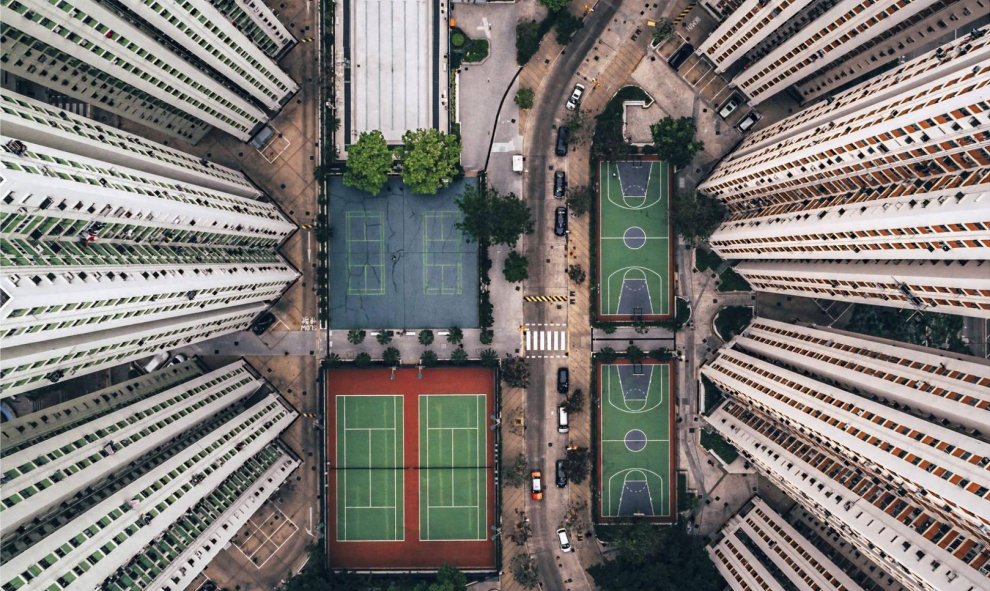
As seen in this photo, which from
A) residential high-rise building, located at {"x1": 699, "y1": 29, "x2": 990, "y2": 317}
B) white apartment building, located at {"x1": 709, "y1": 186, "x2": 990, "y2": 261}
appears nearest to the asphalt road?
residential high-rise building, located at {"x1": 699, "y1": 29, "x2": 990, "y2": 317}

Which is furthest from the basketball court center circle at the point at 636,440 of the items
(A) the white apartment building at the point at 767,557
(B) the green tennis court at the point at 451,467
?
(B) the green tennis court at the point at 451,467

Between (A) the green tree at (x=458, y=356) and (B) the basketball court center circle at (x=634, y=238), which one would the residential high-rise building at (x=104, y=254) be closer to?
(A) the green tree at (x=458, y=356)

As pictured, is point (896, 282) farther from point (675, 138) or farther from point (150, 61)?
point (150, 61)

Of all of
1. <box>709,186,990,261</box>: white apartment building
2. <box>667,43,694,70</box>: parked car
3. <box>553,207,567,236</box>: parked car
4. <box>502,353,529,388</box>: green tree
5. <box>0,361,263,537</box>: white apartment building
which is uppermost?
<box>667,43,694,70</box>: parked car

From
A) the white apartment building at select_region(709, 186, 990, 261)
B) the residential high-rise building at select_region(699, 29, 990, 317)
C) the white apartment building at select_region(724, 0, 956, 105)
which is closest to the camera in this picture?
the white apartment building at select_region(709, 186, 990, 261)

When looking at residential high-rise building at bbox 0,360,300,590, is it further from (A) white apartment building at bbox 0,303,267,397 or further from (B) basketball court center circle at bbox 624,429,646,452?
(B) basketball court center circle at bbox 624,429,646,452

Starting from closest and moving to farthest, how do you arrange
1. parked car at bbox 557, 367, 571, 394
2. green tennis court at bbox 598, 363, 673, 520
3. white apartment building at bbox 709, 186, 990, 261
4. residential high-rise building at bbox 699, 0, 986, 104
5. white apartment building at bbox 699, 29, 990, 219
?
white apartment building at bbox 709, 186, 990, 261, white apartment building at bbox 699, 29, 990, 219, residential high-rise building at bbox 699, 0, 986, 104, parked car at bbox 557, 367, 571, 394, green tennis court at bbox 598, 363, 673, 520

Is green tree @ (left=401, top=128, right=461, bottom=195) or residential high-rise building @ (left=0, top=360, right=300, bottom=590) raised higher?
green tree @ (left=401, top=128, right=461, bottom=195)
